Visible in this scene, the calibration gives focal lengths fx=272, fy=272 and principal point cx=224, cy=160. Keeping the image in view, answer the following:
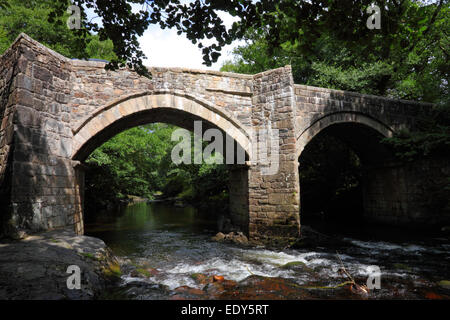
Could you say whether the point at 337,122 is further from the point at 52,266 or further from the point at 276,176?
the point at 52,266

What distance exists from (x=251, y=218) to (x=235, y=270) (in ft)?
7.22

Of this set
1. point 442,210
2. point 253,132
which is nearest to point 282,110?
point 253,132

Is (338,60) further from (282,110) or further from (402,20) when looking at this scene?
(402,20)

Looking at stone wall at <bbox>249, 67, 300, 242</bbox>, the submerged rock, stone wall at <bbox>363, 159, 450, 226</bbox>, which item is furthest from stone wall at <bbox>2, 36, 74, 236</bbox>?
stone wall at <bbox>363, 159, 450, 226</bbox>

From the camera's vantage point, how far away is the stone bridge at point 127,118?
15.9 ft

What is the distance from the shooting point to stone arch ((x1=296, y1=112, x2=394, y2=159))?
771cm

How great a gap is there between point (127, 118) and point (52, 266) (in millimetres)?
4192

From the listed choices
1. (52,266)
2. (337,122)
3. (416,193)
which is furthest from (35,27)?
(416,193)

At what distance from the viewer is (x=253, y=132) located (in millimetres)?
7062

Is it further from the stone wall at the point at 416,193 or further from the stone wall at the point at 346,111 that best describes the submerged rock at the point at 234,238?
the stone wall at the point at 416,193

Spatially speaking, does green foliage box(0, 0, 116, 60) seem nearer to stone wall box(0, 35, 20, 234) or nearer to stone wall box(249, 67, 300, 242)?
stone wall box(0, 35, 20, 234)

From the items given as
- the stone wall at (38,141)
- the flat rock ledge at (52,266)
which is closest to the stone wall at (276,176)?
the flat rock ledge at (52,266)

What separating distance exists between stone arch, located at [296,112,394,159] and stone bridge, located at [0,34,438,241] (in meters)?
0.03

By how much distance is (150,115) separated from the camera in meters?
7.14
